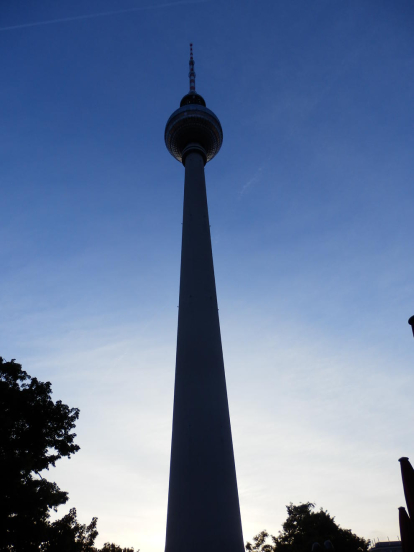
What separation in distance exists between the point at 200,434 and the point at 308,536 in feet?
182

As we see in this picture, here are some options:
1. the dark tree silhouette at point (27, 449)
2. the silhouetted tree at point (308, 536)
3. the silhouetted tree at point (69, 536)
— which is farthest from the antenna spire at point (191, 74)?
the silhouetted tree at point (308, 536)

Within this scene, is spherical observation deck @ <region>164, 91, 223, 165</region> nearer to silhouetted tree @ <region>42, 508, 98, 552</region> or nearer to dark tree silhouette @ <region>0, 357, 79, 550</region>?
dark tree silhouette @ <region>0, 357, 79, 550</region>

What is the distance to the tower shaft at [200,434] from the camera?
22.1m

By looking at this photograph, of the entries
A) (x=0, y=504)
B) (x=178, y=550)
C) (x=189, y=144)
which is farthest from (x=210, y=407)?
(x=189, y=144)

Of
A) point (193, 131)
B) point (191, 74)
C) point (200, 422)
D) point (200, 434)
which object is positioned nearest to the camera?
point (200, 434)

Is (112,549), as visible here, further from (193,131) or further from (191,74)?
(191,74)

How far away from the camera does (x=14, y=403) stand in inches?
1118

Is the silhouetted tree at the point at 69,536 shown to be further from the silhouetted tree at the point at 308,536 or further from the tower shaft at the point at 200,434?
the silhouetted tree at the point at 308,536

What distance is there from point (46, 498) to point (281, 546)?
59.9 m

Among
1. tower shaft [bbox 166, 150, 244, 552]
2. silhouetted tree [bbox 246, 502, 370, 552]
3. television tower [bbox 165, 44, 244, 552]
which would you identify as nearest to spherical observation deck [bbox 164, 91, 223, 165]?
television tower [bbox 165, 44, 244, 552]

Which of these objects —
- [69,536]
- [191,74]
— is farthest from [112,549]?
[191,74]

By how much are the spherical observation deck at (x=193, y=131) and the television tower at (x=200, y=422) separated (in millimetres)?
10928

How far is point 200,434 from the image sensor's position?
25234 mm

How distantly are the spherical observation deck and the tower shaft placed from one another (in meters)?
17.8
